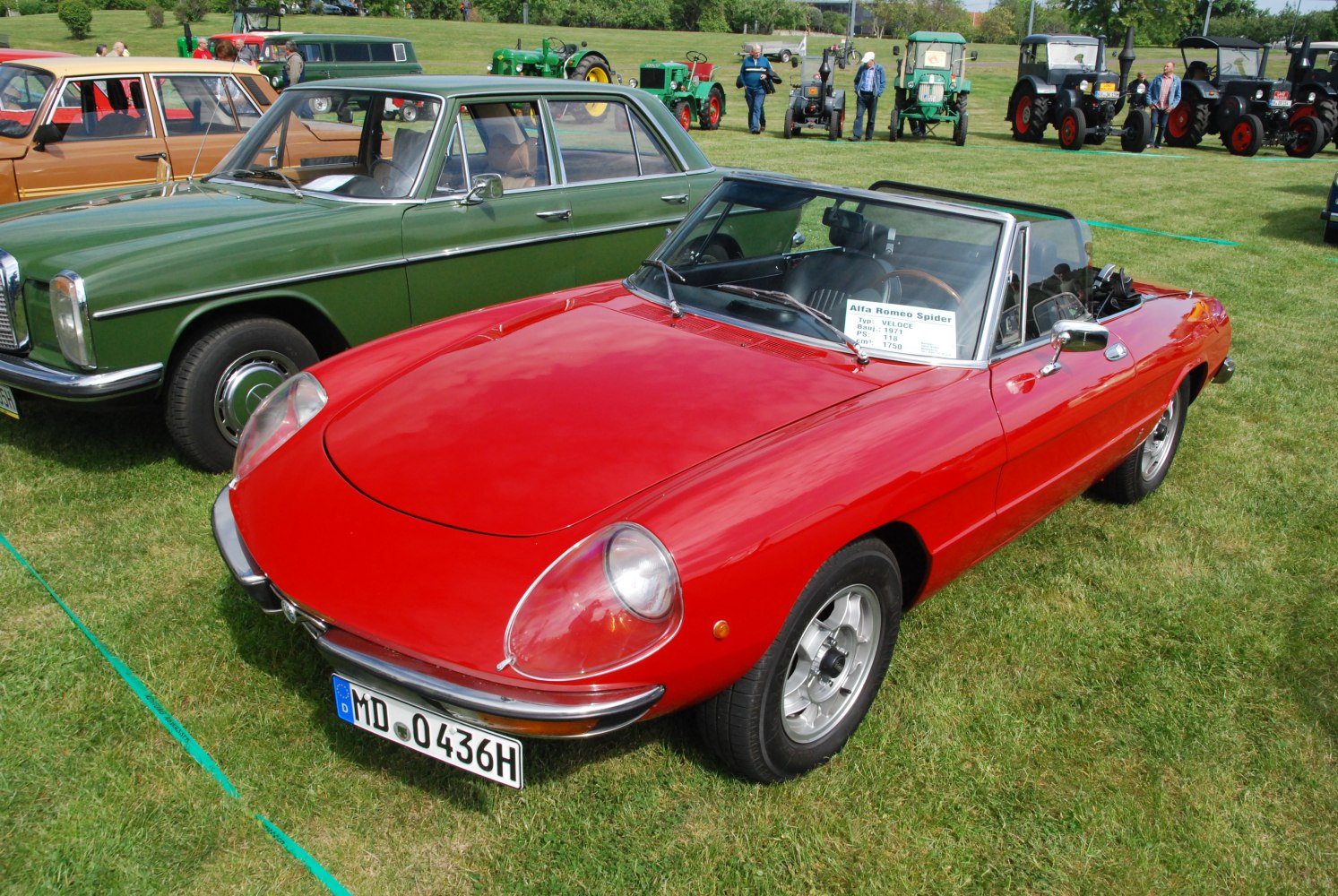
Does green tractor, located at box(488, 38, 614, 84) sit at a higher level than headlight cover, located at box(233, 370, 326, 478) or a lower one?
higher

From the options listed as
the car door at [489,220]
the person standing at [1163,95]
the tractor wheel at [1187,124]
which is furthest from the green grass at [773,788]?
the tractor wheel at [1187,124]

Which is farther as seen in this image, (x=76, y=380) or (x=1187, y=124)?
(x=1187, y=124)

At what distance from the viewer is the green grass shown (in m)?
2.34

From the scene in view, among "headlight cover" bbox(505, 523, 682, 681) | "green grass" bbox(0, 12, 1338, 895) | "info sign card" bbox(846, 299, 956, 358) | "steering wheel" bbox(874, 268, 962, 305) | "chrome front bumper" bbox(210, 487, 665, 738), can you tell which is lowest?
"green grass" bbox(0, 12, 1338, 895)

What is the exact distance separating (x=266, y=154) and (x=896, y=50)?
21033 mm

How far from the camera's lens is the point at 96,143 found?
7.14m

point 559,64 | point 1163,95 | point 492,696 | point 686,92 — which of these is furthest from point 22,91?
point 1163,95

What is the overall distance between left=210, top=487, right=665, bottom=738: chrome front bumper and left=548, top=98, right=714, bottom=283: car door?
3498mm

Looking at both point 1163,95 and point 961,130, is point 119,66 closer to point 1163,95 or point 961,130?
point 961,130

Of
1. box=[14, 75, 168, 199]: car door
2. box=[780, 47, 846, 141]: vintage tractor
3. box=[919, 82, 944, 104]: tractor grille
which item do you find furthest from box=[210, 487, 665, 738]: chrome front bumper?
box=[919, 82, 944, 104]: tractor grille

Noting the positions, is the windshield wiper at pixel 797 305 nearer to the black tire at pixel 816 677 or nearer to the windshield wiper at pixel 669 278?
the windshield wiper at pixel 669 278

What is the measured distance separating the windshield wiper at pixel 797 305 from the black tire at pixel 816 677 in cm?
75

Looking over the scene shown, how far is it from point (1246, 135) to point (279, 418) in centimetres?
2035

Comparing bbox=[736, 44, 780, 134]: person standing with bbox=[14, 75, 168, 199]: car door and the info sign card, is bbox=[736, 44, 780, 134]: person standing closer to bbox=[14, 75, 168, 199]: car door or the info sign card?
bbox=[14, 75, 168, 199]: car door
